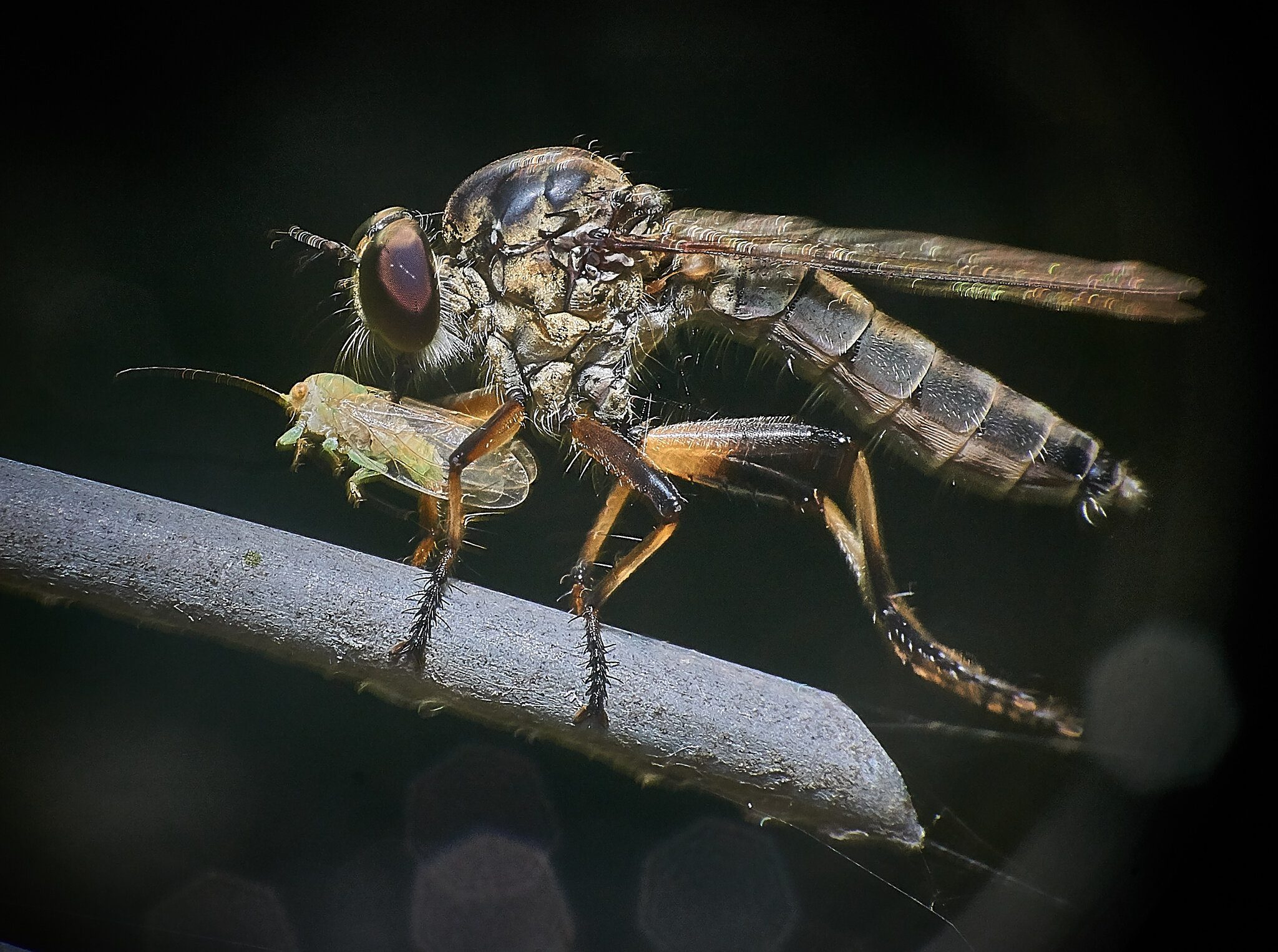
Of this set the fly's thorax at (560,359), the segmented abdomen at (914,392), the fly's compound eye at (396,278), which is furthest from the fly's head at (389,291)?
the segmented abdomen at (914,392)

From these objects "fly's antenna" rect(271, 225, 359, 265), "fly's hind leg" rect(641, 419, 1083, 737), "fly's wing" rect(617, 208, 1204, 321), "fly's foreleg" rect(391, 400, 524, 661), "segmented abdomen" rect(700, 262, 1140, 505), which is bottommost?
"fly's foreleg" rect(391, 400, 524, 661)

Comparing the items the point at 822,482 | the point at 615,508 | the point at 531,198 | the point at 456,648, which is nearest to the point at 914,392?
the point at 822,482

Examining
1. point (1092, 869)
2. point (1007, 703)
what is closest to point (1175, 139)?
point (1007, 703)

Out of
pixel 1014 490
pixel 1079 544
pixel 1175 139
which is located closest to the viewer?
pixel 1175 139

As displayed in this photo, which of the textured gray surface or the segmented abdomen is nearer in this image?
the textured gray surface

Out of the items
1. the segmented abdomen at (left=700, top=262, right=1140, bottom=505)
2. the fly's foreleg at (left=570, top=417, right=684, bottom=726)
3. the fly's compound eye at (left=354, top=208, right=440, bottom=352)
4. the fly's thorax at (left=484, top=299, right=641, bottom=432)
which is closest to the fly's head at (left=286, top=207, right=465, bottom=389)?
Result: the fly's compound eye at (left=354, top=208, right=440, bottom=352)

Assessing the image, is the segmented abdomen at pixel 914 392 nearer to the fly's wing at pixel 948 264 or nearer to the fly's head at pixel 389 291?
the fly's wing at pixel 948 264

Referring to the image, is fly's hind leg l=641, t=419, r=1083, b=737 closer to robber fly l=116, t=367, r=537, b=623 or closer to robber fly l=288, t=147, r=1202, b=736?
robber fly l=288, t=147, r=1202, b=736

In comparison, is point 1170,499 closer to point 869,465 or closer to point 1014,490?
point 1014,490
